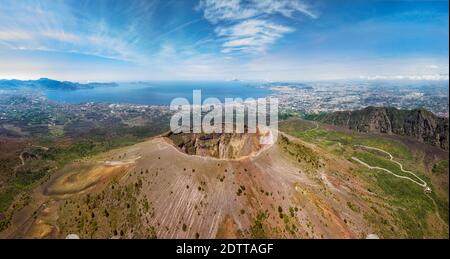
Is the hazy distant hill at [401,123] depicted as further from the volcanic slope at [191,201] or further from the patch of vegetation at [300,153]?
the volcanic slope at [191,201]

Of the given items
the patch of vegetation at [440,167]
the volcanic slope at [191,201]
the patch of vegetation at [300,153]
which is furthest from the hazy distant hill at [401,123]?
the volcanic slope at [191,201]

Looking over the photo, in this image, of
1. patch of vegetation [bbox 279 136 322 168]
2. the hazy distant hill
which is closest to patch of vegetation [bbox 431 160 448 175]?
the hazy distant hill

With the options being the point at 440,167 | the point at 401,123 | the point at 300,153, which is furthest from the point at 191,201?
the point at 401,123

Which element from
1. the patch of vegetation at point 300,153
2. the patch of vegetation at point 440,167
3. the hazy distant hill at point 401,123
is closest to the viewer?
the patch of vegetation at point 300,153

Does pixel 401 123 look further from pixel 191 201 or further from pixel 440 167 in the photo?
pixel 191 201

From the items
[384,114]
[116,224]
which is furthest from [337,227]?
[384,114]
